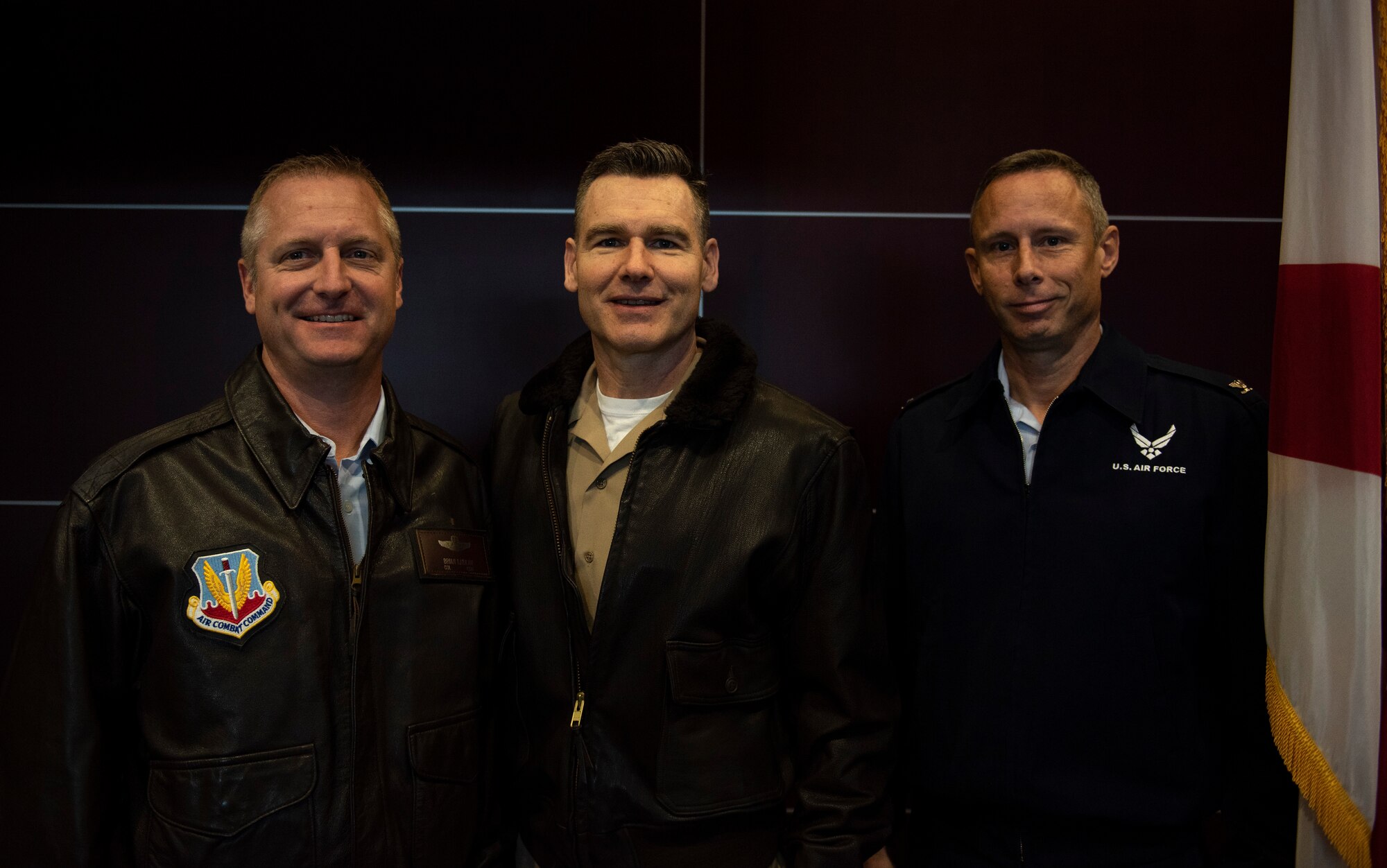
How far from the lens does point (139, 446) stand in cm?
171

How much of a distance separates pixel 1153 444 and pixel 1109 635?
0.40m

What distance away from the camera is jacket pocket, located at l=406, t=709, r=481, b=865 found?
5.59 ft

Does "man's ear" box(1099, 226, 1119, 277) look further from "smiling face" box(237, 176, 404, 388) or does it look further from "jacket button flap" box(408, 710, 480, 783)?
"jacket button flap" box(408, 710, 480, 783)

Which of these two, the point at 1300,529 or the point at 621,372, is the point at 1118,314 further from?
the point at 621,372

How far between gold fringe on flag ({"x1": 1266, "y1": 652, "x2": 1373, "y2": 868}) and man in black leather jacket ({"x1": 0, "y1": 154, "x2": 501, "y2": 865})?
4.82 ft

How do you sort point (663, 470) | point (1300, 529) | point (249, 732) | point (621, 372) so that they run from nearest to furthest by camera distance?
point (249, 732) < point (1300, 529) < point (663, 470) < point (621, 372)

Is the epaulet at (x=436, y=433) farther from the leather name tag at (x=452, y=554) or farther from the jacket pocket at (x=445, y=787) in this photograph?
the jacket pocket at (x=445, y=787)

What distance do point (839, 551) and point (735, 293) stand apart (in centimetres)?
111

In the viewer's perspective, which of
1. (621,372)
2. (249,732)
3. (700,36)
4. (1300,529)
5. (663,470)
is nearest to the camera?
(249,732)

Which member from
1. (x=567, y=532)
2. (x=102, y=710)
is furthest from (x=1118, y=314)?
(x=102, y=710)

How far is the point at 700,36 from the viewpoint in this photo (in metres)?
2.70

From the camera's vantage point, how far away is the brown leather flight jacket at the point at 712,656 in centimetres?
175

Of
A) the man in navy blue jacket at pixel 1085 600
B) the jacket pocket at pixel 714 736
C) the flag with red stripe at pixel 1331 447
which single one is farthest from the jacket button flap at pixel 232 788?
the flag with red stripe at pixel 1331 447

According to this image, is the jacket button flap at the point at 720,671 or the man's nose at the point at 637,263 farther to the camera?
the man's nose at the point at 637,263
